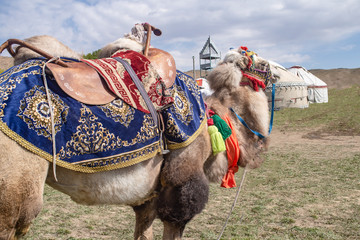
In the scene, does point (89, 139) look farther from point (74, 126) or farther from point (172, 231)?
point (172, 231)

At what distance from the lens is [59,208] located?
15.9 ft

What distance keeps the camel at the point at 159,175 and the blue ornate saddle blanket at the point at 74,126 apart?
2.9 inches

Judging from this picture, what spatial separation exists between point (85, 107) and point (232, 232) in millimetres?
2877

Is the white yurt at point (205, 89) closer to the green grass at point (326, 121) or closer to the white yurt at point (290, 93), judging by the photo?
the green grass at point (326, 121)

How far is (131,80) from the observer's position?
7.26ft

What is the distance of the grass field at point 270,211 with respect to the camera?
13.2ft

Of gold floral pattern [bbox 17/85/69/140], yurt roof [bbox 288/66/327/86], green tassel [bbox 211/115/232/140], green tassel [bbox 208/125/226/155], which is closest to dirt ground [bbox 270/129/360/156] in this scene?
green tassel [bbox 211/115/232/140]

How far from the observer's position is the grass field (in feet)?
13.2

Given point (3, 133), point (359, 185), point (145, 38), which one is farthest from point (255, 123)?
point (359, 185)

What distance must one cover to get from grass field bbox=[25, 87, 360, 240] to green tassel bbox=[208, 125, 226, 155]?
1760mm

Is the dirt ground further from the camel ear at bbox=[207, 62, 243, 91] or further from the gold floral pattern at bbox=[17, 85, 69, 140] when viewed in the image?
the gold floral pattern at bbox=[17, 85, 69, 140]

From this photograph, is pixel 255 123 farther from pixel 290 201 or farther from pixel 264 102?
pixel 290 201

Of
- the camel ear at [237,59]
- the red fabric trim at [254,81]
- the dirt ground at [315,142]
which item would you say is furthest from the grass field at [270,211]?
the camel ear at [237,59]

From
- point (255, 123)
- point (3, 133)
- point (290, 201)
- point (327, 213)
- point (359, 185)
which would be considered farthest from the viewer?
point (359, 185)
